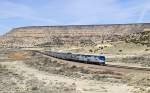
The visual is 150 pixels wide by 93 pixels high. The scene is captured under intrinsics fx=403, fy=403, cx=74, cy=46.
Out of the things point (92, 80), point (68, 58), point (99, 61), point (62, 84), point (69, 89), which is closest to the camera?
point (69, 89)

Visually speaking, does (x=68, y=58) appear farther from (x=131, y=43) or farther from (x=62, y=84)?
(x=62, y=84)

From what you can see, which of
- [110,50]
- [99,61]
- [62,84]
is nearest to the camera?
[62,84]

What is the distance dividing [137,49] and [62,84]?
56.6 meters

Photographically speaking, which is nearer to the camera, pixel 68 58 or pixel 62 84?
pixel 62 84

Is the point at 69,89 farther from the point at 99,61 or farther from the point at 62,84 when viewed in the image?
the point at 99,61

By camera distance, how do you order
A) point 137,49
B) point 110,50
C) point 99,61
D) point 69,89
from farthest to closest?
1. point 110,50
2. point 137,49
3. point 99,61
4. point 69,89

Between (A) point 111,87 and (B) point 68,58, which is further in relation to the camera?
(B) point 68,58

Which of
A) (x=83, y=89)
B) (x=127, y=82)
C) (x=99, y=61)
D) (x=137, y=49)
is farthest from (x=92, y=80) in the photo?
(x=137, y=49)

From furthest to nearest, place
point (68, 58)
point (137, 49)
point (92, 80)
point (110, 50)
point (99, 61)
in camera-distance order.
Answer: point (110, 50) → point (137, 49) → point (68, 58) → point (99, 61) → point (92, 80)

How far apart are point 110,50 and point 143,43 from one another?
8345 millimetres

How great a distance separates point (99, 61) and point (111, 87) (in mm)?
25720

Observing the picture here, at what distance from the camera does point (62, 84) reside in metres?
35.2

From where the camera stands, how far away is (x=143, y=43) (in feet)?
313

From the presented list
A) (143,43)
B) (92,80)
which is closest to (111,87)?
(92,80)
